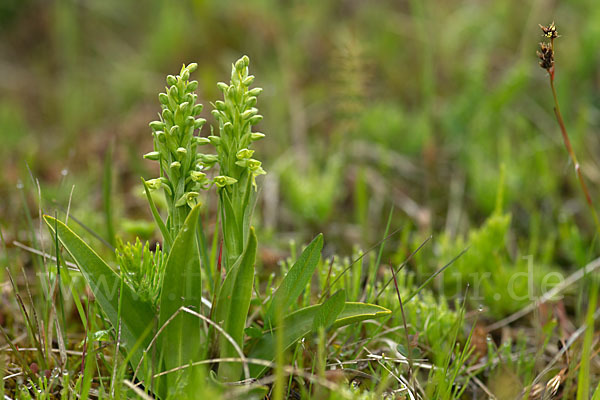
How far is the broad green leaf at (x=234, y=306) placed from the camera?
4.85 feet

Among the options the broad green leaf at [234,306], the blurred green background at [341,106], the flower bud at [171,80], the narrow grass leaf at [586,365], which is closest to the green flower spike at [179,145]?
the flower bud at [171,80]

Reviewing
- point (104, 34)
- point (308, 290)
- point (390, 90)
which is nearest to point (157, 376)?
point (308, 290)

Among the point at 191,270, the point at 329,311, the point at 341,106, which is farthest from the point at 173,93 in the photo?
the point at 341,106

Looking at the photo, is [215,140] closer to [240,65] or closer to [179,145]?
[179,145]

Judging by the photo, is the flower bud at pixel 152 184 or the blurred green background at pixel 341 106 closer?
the flower bud at pixel 152 184

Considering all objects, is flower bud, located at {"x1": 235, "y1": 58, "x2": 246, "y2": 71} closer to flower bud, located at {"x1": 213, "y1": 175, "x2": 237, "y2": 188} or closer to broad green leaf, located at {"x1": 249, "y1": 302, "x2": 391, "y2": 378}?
→ flower bud, located at {"x1": 213, "y1": 175, "x2": 237, "y2": 188}

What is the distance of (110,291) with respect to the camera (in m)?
1.54

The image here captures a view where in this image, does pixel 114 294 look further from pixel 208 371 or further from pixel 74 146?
pixel 74 146

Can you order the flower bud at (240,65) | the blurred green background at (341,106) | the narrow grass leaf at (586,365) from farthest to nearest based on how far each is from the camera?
the blurred green background at (341,106) → the flower bud at (240,65) → the narrow grass leaf at (586,365)

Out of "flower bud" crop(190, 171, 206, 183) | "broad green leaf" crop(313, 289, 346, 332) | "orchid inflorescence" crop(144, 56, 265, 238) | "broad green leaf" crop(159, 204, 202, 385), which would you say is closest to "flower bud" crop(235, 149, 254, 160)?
"orchid inflorescence" crop(144, 56, 265, 238)

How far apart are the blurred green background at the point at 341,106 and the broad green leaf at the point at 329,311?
0.90 meters

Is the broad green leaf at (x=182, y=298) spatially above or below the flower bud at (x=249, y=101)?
below

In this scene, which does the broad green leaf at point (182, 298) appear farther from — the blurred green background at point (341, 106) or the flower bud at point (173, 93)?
the blurred green background at point (341, 106)

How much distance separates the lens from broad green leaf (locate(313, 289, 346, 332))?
1464 mm
